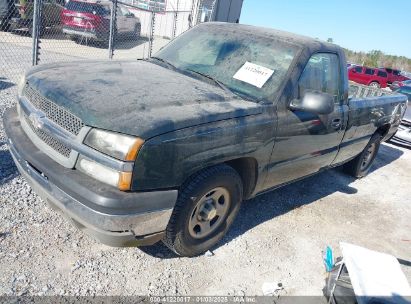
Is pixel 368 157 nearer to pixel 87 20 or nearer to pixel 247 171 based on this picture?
pixel 247 171

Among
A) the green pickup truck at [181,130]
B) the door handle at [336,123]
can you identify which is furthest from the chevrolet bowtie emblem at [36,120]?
the door handle at [336,123]

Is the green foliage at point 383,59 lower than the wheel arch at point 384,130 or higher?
lower

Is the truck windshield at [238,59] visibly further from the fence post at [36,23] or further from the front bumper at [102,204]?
the fence post at [36,23]

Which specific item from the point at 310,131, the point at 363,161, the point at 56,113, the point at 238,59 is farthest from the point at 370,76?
the point at 56,113

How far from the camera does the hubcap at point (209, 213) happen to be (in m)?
3.03

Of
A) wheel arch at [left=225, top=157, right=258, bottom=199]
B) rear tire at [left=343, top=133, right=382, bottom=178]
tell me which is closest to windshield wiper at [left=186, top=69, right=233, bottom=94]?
wheel arch at [left=225, top=157, right=258, bottom=199]

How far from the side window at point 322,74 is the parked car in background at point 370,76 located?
71.9 ft

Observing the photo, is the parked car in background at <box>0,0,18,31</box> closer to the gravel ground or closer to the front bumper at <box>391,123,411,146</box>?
the gravel ground

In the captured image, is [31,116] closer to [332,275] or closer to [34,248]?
[34,248]

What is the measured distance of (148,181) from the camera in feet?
8.03

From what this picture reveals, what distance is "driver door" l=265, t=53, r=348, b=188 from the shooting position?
3.48 m

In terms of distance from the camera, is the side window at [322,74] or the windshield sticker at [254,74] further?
the side window at [322,74]

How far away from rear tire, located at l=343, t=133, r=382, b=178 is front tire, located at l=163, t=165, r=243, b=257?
3240 mm

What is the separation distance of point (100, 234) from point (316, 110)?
2053 millimetres
